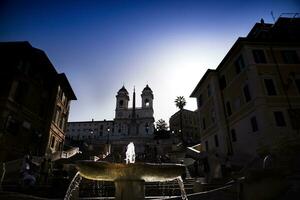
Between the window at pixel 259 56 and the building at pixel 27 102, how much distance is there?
2300cm

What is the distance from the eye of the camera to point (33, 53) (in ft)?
73.3

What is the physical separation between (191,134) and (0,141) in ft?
237

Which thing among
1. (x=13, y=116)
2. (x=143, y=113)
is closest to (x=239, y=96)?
(x=13, y=116)

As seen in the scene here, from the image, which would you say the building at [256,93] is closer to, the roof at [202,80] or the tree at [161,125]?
the roof at [202,80]

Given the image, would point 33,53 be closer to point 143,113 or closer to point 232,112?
point 232,112

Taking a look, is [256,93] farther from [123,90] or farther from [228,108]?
[123,90]

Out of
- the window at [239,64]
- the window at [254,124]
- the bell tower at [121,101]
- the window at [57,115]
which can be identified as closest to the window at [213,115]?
the window at [239,64]

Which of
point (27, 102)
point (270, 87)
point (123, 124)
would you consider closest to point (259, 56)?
point (270, 87)

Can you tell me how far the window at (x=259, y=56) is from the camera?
1980 centimetres

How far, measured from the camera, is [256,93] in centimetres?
1781

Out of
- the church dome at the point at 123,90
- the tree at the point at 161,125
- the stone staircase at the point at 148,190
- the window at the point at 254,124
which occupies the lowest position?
the stone staircase at the point at 148,190

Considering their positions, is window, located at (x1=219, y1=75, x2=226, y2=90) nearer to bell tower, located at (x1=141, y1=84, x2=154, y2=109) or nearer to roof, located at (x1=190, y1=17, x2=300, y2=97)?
roof, located at (x1=190, y1=17, x2=300, y2=97)

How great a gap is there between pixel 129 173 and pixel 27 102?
20.8 metres

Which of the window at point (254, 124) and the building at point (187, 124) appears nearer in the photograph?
the window at point (254, 124)
